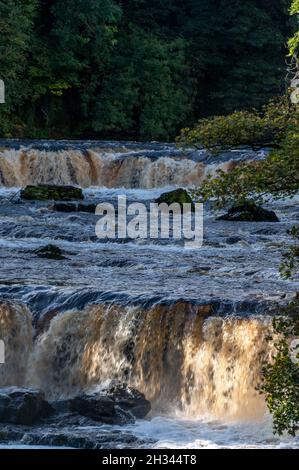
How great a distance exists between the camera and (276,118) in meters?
12.9

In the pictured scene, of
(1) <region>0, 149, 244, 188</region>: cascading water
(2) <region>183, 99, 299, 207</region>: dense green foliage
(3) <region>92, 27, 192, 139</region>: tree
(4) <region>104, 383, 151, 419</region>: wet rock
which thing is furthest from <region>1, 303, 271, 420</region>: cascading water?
(3) <region>92, 27, 192, 139</region>: tree

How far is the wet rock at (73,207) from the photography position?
29.9 meters

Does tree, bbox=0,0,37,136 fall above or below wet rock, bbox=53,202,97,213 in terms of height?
above

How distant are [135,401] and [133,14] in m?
41.9

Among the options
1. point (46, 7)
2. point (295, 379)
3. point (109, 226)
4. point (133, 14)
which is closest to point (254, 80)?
point (133, 14)

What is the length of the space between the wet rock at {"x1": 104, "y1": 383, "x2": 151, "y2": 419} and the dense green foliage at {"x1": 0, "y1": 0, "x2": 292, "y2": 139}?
30.5 meters

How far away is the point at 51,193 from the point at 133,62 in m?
21.2

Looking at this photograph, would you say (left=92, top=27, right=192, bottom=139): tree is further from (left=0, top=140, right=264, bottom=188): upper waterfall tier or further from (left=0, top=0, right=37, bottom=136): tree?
(left=0, top=140, right=264, bottom=188): upper waterfall tier

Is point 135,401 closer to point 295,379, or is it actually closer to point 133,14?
point 295,379

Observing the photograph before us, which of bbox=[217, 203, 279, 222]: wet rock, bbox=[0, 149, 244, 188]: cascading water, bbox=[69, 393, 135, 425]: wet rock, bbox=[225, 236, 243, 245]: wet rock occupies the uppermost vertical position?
bbox=[0, 149, 244, 188]: cascading water

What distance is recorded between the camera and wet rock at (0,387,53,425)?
48.3ft

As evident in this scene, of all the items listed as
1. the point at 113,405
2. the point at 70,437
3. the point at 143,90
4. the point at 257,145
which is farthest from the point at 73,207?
the point at 143,90

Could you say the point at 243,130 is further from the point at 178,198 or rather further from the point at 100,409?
the point at 178,198

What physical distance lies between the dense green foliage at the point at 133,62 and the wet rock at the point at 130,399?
100ft
